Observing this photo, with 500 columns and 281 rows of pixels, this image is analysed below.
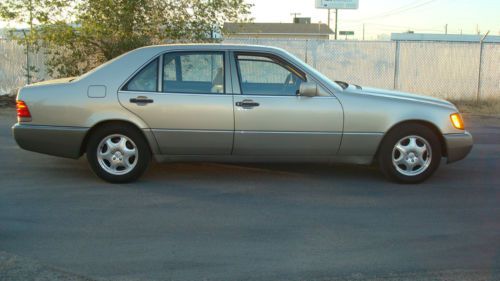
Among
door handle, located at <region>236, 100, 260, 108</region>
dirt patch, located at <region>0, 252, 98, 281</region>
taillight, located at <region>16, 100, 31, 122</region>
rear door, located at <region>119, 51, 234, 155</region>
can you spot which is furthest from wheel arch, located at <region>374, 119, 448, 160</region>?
taillight, located at <region>16, 100, 31, 122</region>

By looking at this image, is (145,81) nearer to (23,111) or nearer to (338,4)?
(23,111)

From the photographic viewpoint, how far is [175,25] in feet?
46.9

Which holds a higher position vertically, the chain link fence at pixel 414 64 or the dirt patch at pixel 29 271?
the chain link fence at pixel 414 64

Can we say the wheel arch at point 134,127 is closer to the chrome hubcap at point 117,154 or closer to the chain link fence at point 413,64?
the chrome hubcap at point 117,154

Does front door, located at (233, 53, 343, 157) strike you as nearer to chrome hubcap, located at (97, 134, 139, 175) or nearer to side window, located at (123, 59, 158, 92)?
side window, located at (123, 59, 158, 92)

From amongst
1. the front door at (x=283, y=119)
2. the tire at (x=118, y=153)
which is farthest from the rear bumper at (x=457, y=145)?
the tire at (x=118, y=153)

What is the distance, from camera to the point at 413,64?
16844 mm

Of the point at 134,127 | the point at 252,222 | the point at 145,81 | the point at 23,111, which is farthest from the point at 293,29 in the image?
the point at 252,222

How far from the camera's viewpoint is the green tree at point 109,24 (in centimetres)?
1370

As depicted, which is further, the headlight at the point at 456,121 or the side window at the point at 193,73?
the headlight at the point at 456,121

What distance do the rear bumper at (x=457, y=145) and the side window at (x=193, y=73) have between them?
107 inches

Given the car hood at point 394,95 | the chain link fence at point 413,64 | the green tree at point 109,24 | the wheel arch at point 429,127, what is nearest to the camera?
the wheel arch at point 429,127

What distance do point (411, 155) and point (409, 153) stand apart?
4 centimetres

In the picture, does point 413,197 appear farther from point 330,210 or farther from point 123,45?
point 123,45
